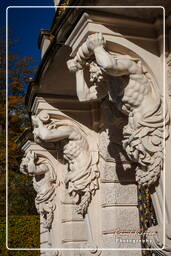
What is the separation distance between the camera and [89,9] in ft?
9.55

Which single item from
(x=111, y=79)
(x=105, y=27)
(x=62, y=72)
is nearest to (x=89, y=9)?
(x=105, y=27)

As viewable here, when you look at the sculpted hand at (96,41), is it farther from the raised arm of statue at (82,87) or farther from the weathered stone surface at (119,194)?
the weathered stone surface at (119,194)

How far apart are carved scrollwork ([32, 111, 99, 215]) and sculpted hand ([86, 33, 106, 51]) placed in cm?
190

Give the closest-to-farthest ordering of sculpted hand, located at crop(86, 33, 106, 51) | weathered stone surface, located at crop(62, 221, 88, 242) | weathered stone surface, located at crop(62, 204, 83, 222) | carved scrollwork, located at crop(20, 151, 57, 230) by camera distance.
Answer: sculpted hand, located at crop(86, 33, 106, 51), weathered stone surface, located at crop(62, 221, 88, 242), weathered stone surface, located at crop(62, 204, 83, 222), carved scrollwork, located at crop(20, 151, 57, 230)

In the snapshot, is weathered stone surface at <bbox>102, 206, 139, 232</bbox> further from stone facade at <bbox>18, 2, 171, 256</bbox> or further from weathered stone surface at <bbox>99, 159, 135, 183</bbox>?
weathered stone surface at <bbox>99, 159, 135, 183</bbox>

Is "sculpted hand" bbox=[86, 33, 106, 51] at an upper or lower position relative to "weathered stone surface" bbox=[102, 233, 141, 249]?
upper

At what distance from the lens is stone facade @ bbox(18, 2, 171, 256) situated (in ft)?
9.85

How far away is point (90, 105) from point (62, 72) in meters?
0.87

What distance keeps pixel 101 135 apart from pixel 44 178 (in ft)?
5.50

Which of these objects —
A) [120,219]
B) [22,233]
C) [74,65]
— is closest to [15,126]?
[22,233]

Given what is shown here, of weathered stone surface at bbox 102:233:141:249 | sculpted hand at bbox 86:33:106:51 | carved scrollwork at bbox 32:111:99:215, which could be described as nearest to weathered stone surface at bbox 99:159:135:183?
carved scrollwork at bbox 32:111:99:215

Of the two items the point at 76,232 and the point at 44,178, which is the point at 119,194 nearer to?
the point at 76,232

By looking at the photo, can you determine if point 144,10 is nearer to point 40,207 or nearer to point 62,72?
point 62,72

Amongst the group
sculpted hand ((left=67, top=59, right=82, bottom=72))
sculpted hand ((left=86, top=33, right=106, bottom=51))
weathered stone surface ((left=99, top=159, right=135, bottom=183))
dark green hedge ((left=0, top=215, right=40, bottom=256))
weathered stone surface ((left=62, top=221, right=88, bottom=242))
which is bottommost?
dark green hedge ((left=0, top=215, right=40, bottom=256))
